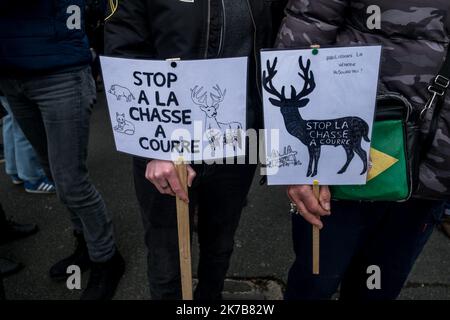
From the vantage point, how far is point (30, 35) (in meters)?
1.53

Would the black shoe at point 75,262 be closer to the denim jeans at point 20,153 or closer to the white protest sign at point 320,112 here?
the denim jeans at point 20,153

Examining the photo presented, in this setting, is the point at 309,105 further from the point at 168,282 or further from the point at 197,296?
the point at 197,296

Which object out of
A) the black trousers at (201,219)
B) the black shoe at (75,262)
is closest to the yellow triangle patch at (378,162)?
the black trousers at (201,219)

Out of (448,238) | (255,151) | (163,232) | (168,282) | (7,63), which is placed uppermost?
(7,63)

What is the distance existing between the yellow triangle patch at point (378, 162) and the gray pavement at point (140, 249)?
1093 mm

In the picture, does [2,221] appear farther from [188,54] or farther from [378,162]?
[378,162]

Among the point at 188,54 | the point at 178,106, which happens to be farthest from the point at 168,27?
the point at 178,106

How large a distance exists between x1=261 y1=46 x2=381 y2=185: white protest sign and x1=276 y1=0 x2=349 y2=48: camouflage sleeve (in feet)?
0.30

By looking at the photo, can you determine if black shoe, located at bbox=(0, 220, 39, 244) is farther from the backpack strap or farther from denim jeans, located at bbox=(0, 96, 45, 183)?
the backpack strap

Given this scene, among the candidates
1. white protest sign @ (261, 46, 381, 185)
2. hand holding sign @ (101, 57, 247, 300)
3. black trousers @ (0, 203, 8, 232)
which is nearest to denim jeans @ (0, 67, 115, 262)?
hand holding sign @ (101, 57, 247, 300)

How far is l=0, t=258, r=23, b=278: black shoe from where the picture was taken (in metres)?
2.13

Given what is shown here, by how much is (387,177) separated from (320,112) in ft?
0.96

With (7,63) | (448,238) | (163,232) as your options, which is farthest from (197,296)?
(448,238)
